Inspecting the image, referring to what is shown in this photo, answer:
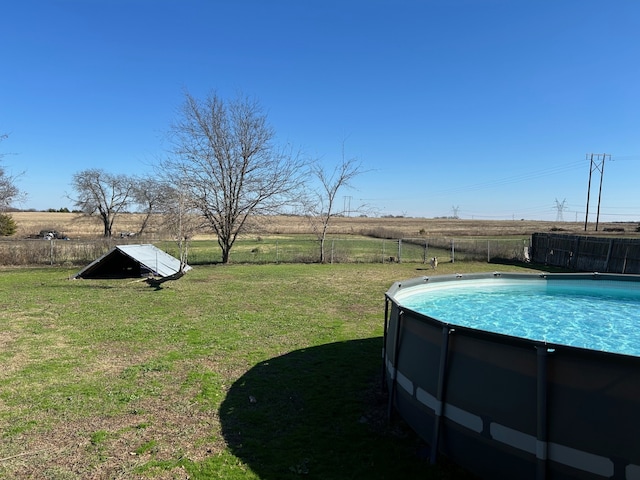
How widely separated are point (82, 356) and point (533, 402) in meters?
6.38

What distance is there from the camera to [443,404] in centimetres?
352

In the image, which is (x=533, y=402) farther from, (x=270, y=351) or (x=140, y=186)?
(x=140, y=186)

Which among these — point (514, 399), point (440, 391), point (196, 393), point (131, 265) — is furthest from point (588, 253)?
point (131, 265)

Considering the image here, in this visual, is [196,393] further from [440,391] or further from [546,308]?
[546,308]

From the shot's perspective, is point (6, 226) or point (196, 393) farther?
point (6, 226)

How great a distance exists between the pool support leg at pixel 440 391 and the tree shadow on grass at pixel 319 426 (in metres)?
0.14

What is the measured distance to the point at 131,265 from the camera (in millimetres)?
17531

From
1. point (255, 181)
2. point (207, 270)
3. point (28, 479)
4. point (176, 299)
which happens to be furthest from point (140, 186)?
point (28, 479)

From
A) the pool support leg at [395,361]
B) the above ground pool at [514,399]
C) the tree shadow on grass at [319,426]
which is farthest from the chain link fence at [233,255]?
the above ground pool at [514,399]

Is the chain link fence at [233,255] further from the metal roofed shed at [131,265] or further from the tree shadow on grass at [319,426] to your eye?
the tree shadow on grass at [319,426]

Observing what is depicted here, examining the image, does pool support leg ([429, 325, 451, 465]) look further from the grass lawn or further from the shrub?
the shrub

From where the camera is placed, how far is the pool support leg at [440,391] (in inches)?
137

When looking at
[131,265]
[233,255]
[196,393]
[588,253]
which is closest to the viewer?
[196,393]

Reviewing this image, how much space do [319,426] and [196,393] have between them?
1.73m
